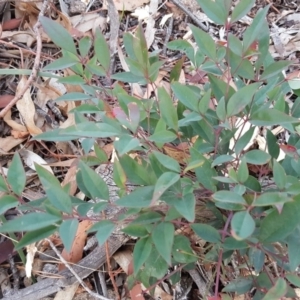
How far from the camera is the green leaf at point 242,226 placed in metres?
0.53

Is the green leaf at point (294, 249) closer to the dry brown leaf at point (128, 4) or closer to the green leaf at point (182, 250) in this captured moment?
the green leaf at point (182, 250)

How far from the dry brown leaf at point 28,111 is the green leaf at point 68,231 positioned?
2.32ft

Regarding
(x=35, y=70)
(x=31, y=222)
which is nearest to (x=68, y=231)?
(x=31, y=222)

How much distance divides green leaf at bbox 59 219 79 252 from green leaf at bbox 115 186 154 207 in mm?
68

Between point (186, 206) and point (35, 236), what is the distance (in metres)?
0.21

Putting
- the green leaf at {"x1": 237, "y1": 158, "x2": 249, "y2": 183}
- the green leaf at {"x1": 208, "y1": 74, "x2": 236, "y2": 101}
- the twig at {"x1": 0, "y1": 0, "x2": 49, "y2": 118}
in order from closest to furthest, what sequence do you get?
the green leaf at {"x1": 237, "y1": 158, "x2": 249, "y2": 183} → the green leaf at {"x1": 208, "y1": 74, "x2": 236, "y2": 101} → the twig at {"x1": 0, "y1": 0, "x2": 49, "y2": 118}

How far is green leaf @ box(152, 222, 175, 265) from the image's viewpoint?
60cm

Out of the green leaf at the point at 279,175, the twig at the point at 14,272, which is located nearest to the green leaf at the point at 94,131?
the green leaf at the point at 279,175

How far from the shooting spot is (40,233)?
0.66 meters

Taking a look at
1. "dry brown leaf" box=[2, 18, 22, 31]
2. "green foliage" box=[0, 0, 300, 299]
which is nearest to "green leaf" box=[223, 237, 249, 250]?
"green foliage" box=[0, 0, 300, 299]

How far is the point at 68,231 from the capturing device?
0.61 m

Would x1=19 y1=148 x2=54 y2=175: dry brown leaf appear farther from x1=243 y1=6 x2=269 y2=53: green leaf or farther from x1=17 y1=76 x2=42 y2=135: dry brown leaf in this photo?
x1=243 y1=6 x2=269 y2=53: green leaf

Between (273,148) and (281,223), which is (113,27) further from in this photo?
(281,223)

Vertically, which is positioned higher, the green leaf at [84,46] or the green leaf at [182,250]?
the green leaf at [84,46]
